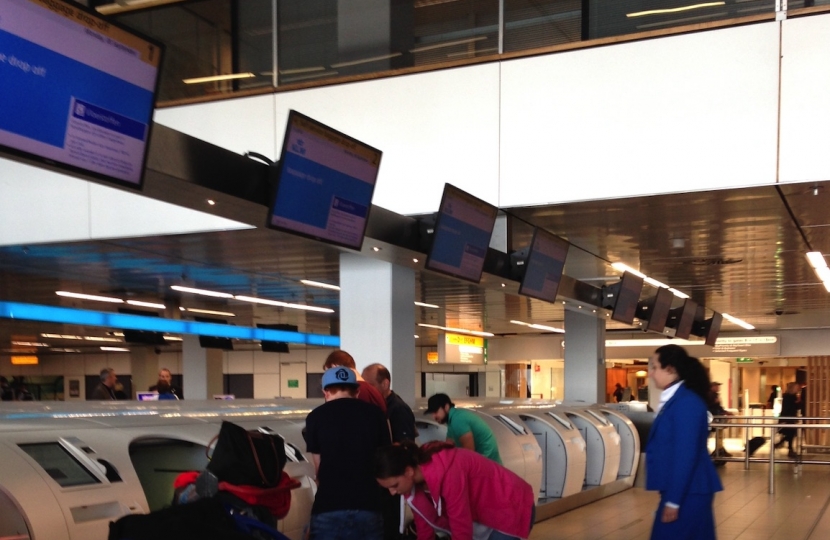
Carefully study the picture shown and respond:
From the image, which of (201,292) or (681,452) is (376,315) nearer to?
(681,452)

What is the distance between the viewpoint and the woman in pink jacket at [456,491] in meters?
4.01

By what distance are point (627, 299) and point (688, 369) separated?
9375 millimetres

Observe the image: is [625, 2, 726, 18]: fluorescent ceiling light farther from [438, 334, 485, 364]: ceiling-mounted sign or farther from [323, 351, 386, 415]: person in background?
[438, 334, 485, 364]: ceiling-mounted sign

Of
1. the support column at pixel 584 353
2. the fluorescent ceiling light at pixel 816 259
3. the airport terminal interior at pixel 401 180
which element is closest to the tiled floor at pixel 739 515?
the airport terminal interior at pixel 401 180

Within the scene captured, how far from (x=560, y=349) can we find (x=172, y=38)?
67.8ft

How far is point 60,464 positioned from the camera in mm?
4359

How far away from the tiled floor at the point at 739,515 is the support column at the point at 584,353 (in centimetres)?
280

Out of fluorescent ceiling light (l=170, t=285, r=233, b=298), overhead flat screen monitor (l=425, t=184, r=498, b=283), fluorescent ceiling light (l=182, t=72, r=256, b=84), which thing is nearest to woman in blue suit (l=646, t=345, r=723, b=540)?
overhead flat screen monitor (l=425, t=184, r=498, b=283)

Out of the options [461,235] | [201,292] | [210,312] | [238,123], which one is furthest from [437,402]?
[210,312]

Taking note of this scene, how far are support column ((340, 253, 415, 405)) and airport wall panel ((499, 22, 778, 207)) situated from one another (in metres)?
1.55

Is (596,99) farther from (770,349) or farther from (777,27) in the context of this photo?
(770,349)

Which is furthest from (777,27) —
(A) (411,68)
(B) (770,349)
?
(B) (770,349)

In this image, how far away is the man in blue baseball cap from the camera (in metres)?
4.42

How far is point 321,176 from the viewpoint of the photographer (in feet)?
18.7
